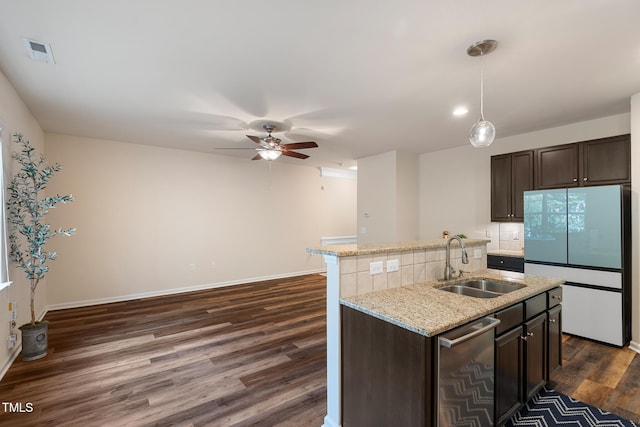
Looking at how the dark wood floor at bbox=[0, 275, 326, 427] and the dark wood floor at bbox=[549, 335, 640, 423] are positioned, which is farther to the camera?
the dark wood floor at bbox=[549, 335, 640, 423]

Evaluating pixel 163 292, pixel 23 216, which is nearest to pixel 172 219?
pixel 163 292

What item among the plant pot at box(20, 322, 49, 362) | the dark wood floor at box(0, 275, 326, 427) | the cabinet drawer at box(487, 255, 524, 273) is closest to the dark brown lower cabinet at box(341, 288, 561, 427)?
the dark wood floor at box(0, 275, 326, 427)

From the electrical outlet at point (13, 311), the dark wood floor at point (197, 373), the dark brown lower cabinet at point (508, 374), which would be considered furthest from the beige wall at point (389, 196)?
the electrical outlet at point (13, 311)

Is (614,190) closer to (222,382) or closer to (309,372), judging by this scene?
(309,372)

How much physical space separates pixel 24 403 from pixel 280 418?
77.7 inches

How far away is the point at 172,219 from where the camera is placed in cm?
537

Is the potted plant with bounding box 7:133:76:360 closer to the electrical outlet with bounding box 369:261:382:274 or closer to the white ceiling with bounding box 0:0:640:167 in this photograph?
the white ceiling with bounding box 0:0:640:167

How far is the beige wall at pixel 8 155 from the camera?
8.67ft

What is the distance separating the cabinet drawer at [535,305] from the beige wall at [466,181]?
2.83 meters

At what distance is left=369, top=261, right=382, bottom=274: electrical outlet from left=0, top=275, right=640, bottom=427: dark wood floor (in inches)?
44.5

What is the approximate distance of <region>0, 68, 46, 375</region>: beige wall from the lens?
2.64 m

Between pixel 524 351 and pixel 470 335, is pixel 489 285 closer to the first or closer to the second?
pixel 524 351

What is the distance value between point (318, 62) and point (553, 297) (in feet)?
8.80

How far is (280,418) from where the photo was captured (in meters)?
2.08
